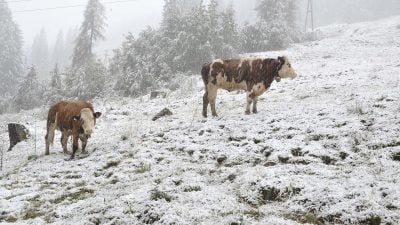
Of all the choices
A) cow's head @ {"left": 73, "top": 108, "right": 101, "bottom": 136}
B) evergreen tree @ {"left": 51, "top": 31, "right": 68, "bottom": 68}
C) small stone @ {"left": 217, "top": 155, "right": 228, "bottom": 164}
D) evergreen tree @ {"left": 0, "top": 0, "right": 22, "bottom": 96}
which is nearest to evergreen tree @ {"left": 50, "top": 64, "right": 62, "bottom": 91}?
evergreen tree @ {"left": 0, "top": 0, "right": 22, "bottom": 96}

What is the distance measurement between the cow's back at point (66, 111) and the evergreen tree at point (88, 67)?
18075 millimetres

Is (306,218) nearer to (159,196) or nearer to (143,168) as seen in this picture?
(159,196)

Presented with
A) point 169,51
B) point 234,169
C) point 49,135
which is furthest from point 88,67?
point 234,169

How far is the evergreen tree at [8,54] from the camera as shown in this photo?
185ft

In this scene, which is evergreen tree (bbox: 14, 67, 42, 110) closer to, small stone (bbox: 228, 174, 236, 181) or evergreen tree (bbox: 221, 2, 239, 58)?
evergreen tree (bbox: 221, 2, 239, 58)

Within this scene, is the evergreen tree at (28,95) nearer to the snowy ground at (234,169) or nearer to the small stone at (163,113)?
the snowy ground at (234,169)

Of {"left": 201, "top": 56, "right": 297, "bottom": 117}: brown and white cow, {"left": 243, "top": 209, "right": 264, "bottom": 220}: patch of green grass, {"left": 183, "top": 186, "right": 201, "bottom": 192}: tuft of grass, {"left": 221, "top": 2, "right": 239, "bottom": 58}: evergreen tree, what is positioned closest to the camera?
{"left": 243, "top": 209, "right": 264, "bottom": 220}: patch of green grass

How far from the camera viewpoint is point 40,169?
32.9 ft

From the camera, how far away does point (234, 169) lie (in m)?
7.95

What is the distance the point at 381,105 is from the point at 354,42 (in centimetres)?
2486

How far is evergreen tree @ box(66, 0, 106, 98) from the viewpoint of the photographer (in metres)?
29.9

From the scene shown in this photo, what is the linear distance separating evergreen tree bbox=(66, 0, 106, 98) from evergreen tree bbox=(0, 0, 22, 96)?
1487cm

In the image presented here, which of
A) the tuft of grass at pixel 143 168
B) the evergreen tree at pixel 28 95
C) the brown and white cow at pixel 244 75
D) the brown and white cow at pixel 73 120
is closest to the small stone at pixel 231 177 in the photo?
the tuft of grass at pixel 143 168

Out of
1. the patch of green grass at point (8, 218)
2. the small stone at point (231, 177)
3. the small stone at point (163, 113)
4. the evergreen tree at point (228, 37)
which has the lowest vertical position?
the patch of green grass at point (8, 218)
